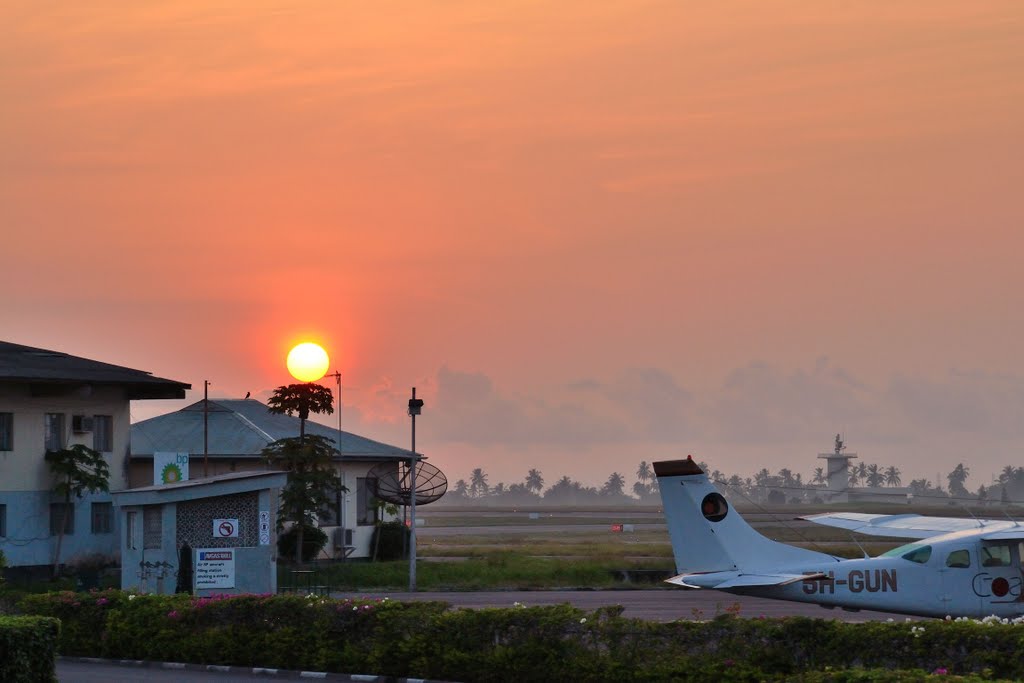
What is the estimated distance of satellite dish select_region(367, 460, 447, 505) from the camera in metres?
58.8

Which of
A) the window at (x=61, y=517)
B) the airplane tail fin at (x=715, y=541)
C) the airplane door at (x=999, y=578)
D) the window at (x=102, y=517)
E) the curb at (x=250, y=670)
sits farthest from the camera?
the window at (x=102, y=517)

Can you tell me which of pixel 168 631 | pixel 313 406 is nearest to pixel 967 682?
pixel 168 631

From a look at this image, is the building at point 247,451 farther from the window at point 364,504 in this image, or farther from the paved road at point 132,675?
the paved road at point 132,675

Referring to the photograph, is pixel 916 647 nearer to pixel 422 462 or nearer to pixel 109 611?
pixel 109 611

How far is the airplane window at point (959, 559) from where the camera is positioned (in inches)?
1064

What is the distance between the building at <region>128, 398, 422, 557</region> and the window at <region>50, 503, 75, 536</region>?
638 centimetres

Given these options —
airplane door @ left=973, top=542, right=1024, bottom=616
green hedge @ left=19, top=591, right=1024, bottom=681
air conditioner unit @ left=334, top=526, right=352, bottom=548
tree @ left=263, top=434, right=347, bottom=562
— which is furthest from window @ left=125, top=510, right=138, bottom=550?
air conditioner unit @ left=334, top=526, right=352, bottom=548

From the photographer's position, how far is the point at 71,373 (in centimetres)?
4909

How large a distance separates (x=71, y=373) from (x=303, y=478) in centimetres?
913

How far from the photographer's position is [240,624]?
79.5 feet

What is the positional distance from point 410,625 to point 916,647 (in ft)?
25.7

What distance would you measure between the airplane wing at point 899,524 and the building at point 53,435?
27.3m

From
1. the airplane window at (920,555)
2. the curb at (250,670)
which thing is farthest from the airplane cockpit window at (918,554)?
the curb at (250,670)

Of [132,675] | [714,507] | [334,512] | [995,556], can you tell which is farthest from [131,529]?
[334,512]
